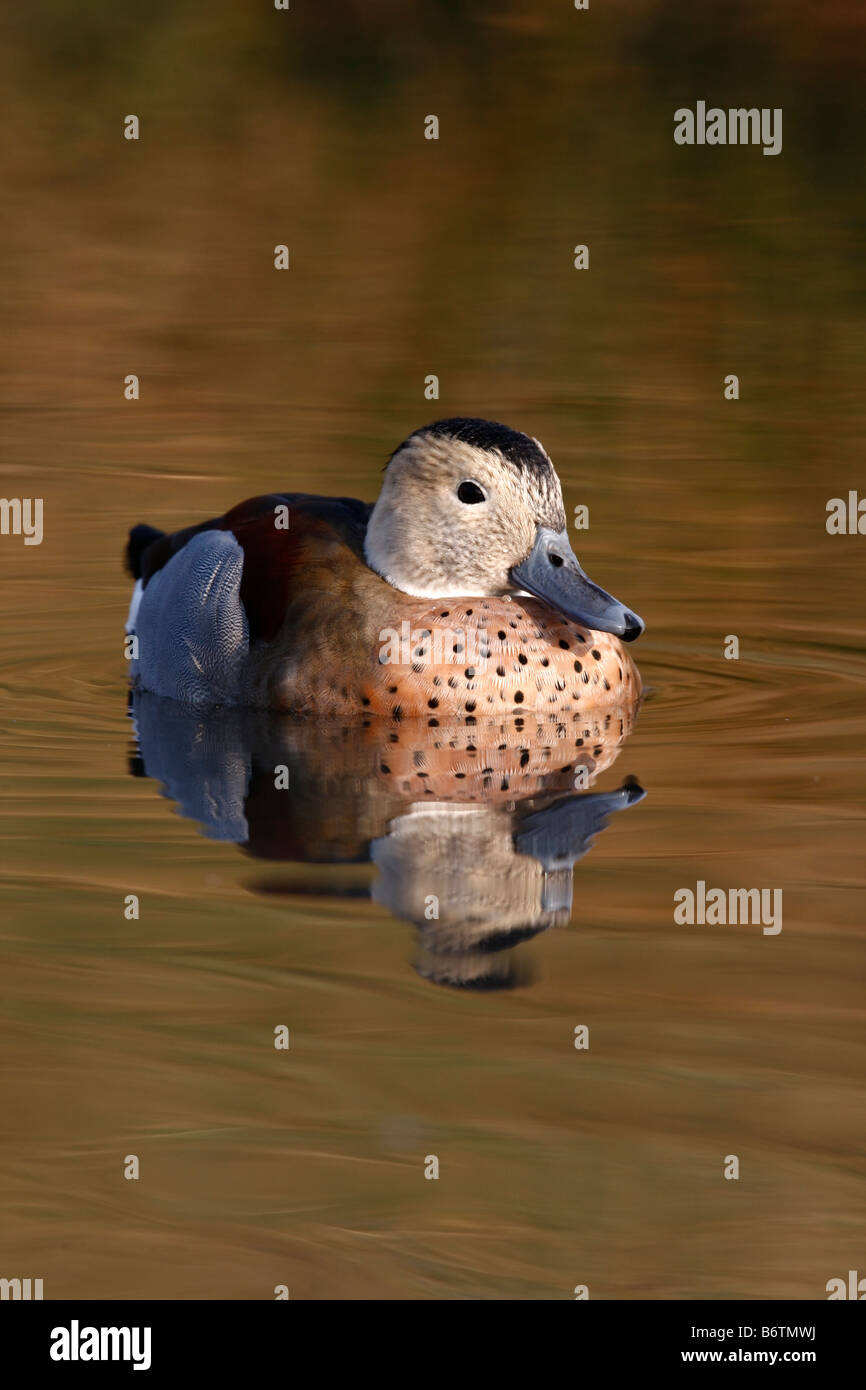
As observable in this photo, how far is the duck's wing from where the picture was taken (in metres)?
7.77

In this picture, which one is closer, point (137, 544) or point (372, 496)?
point (137, 544)

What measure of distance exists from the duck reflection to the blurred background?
0.39ft

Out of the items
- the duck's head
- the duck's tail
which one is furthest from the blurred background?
the duck's head

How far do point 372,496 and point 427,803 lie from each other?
5272mm

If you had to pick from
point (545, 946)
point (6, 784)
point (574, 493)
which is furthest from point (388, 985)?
point (574, 493)

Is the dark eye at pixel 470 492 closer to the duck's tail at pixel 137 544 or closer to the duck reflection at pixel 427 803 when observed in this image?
the duck reflection at pixel 427 803

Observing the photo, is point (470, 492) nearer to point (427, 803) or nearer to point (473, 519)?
point (473, 519)

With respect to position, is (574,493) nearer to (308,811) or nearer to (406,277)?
(308,811)

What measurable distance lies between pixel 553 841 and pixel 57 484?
646 cm

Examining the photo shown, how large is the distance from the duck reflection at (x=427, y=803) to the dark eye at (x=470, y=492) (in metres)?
0.82

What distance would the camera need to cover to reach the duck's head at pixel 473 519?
25.4 feet

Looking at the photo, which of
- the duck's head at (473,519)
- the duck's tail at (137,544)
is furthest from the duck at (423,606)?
the duck's tail at (137,544)

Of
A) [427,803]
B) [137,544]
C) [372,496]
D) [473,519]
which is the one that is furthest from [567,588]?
[372,496]

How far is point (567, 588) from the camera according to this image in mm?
7660
